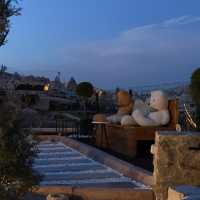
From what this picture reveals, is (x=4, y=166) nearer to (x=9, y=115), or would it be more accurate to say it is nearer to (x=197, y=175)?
(x=9, y=115)

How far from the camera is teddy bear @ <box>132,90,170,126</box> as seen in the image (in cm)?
1102

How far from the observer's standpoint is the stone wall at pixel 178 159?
6.81 m

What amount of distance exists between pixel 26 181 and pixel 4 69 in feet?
3.31

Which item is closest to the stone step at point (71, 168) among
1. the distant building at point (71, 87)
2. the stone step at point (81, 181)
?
the stone step at point (81, 181)

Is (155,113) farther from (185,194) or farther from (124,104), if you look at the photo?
(185,194)

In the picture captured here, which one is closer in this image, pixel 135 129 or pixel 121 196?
pixel 121 196

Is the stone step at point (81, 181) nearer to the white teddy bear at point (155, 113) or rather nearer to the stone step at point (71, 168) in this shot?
the stone step at point (71, 168)

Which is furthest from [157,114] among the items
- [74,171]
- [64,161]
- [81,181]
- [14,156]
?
[14,156]

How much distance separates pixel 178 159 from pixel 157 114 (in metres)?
4.30

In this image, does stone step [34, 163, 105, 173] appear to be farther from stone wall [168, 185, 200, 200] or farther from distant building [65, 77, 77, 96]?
distant building [65, 77, 77, 96]

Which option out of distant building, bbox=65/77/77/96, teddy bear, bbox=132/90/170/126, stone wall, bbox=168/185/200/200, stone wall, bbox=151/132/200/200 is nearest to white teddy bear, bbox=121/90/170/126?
teddy bear, bbox=132/90/170/126

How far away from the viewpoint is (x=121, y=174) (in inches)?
358

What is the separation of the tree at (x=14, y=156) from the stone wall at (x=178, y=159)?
2.26m

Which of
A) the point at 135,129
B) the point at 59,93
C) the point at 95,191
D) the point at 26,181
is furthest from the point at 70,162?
the point at 59,93
